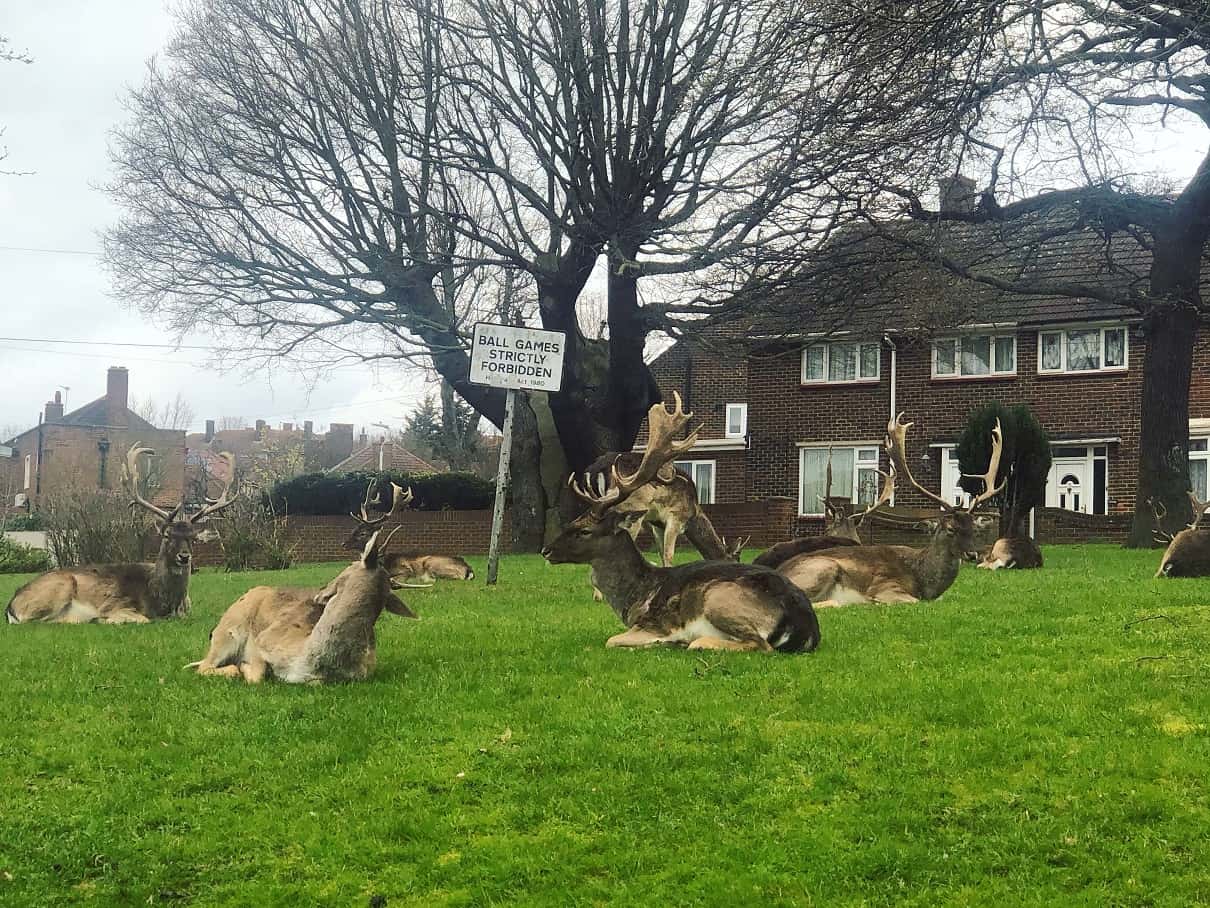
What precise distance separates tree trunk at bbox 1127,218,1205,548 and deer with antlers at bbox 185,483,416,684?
16.0 meters

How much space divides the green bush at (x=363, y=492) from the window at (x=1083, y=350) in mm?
14815

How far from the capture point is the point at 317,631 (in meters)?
9.05

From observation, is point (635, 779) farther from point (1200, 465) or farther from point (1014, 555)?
point (1200, 465)

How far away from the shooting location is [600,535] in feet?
Result: 36.2

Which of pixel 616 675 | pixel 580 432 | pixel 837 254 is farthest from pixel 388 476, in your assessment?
pixel 616 675

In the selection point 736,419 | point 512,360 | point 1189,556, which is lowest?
point 1189,556

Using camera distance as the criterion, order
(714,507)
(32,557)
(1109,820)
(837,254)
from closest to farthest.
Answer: (1109,820) → (837,254) → (32,557) → (714,507)

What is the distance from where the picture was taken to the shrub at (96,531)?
22.0 meters

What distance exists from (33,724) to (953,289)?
834 inches

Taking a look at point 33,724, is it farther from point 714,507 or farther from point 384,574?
point 714,507

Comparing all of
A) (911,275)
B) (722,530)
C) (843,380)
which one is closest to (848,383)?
(843,380)

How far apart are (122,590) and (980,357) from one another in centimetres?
2533

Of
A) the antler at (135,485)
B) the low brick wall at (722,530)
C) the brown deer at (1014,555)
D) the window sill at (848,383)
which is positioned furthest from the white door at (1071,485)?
the antler at (135,485)

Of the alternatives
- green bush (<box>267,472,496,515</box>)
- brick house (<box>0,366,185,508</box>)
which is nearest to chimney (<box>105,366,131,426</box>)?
brick house (<box>0,366,185,508</box>)
